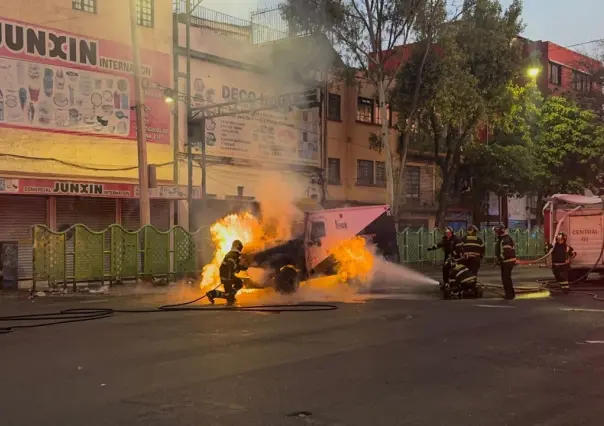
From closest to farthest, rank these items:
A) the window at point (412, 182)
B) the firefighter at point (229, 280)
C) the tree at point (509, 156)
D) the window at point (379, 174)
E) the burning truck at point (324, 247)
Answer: the firefighter at point (229, 280) → the burning truck at point (324, 247) → the window at point (379, 174) → the tree at point (509, 156) → the window at point (412, 182)

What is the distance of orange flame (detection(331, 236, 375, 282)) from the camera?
16891 millimetres

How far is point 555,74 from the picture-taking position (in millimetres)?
Result: 44312

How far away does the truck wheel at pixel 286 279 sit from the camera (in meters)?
15.8

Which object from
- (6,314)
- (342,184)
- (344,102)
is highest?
(344,102)

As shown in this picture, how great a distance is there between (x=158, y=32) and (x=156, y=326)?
1537cm

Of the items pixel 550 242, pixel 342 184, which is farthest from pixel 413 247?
pixel 550 242

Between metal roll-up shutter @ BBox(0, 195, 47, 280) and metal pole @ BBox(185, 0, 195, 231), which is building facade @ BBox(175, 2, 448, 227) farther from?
metal roll-up shutter @ BBox(0, 195, 47, 280)

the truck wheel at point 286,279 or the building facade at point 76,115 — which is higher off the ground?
the building facade at point 76,115

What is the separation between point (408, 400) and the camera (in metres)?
5.91

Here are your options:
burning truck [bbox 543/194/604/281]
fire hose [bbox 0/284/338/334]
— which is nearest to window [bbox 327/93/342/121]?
burning truck [bbox 543/194/604/281]

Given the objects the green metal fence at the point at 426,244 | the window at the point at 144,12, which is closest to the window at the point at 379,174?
the green metal fence at the point at 426,244

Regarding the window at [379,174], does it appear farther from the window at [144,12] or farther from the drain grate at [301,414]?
the drain grate at [301,414]

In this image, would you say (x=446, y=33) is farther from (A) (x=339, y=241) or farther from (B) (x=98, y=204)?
(B) (x=98, y=204)

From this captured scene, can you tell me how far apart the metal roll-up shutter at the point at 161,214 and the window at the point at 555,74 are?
2977 centimetres
